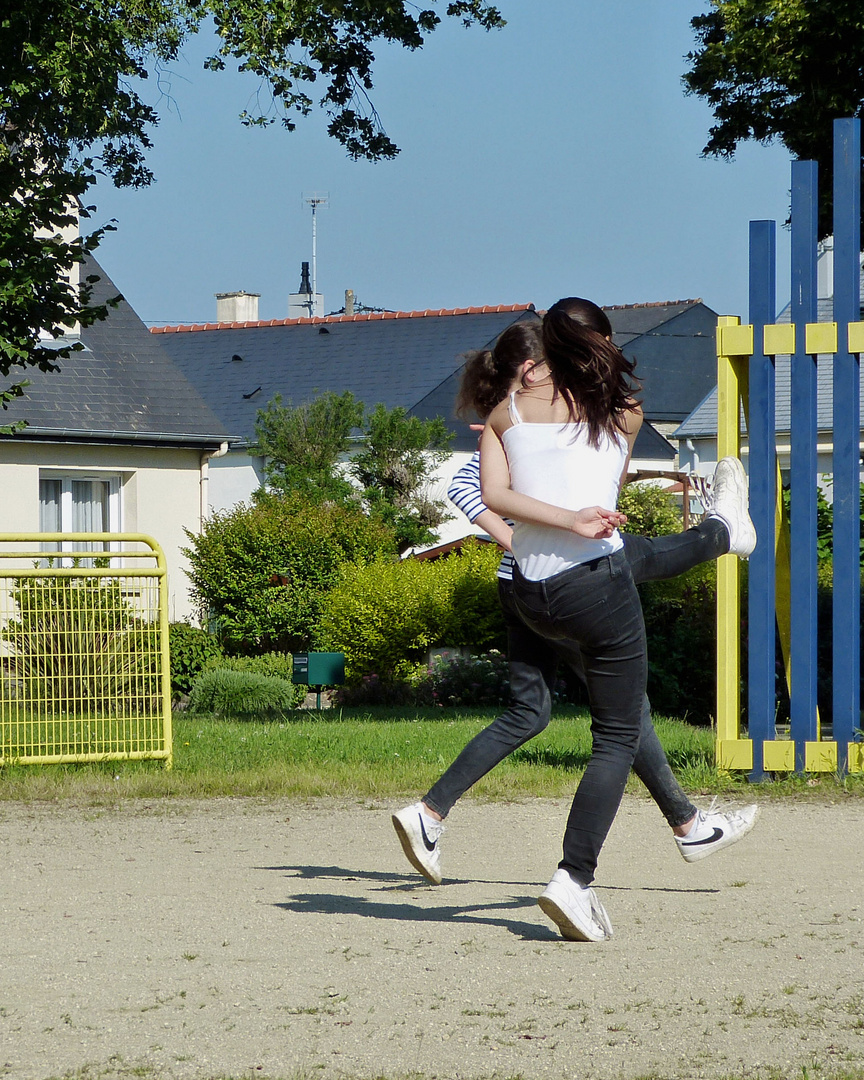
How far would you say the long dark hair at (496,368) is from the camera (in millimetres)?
4746

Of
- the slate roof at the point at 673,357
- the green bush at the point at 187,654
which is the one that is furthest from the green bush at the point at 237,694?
the slate roof at the point at 673,357

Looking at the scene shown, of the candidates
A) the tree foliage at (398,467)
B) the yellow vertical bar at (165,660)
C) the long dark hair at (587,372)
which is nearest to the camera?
the long dark hair at (587,372)

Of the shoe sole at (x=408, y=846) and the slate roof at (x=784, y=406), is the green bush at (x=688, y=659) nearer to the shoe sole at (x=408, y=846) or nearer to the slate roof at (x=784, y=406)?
the shoe sole at (x=408, y=846)

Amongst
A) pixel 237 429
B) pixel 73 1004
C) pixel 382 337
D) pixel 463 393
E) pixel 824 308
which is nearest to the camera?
pixel 73 1004

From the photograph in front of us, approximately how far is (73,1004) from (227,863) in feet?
6.19

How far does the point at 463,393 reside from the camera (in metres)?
4.91

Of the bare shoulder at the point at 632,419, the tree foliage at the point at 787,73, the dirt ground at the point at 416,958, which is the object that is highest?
the tree foliage at the point at 787,73

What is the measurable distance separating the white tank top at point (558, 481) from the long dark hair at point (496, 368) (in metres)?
0.57

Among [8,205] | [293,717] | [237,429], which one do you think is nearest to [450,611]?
[293,717]

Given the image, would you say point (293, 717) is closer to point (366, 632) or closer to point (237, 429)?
point (366, 632)

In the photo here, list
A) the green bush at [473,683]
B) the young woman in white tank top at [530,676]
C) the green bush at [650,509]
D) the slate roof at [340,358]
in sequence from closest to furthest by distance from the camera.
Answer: the young woman in white tank top at [530,676], the green bush at [473,683], the green bush at [650,509], the slate roof at [340,358]

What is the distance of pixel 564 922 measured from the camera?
403 cm

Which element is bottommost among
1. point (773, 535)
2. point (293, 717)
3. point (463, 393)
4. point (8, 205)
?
point (293, 717)

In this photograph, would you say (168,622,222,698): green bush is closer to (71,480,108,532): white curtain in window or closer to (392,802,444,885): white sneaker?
(71,480,108,532): white curtain in window
